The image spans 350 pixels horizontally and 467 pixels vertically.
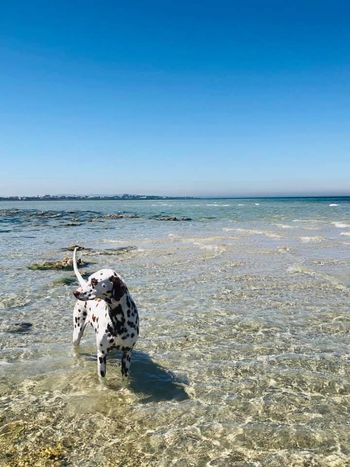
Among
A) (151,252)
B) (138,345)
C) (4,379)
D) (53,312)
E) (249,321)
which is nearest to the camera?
(4,379)

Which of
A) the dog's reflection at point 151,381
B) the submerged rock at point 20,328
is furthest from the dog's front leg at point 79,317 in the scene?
the submerged rock at point 20,328

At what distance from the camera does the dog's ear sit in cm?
735

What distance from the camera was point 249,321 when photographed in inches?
457

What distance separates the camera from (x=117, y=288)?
740cm

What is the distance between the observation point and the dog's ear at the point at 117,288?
7348 mm

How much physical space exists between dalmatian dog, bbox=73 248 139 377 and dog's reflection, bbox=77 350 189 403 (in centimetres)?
34

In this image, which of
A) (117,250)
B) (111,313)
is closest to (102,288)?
(111,313)

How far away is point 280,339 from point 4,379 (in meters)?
6.27

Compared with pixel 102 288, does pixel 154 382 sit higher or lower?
lower

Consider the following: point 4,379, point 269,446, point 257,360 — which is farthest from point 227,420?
point 4,379

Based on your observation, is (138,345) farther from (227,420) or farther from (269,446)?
(269,446)

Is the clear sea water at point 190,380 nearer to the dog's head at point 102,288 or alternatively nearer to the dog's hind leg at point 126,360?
the dog's hind leg at point 126,360

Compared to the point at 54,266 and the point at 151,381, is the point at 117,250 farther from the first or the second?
the point at 151,381

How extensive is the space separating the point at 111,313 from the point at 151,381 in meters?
1.66
